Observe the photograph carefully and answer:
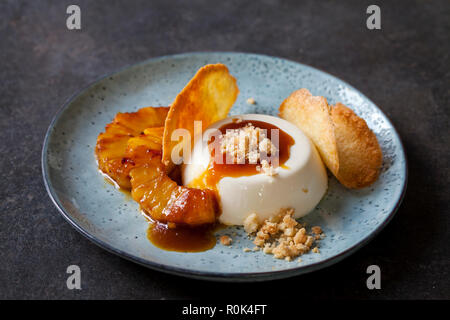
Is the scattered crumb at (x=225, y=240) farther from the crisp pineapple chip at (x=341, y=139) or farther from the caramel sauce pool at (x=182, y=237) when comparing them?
the crisp pineapple chip at (x=341, y=139)

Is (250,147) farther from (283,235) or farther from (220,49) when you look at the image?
(220,49)

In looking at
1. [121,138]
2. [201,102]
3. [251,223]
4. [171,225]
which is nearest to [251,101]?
[201,102]

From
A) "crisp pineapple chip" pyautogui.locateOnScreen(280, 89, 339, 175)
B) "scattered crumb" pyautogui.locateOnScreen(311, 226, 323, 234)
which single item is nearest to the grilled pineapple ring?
"scattered crumb" pyautogui.locateOnScreen(311, 226, 323, 234)

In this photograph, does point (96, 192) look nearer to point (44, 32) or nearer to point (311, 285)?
point (311, 285)

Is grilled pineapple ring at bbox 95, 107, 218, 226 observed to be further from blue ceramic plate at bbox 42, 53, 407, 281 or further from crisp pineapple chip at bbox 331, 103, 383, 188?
crisp pineapple chip at bbox 331, 103, 383, 188

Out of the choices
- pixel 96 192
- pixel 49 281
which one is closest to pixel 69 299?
pixel 49 281

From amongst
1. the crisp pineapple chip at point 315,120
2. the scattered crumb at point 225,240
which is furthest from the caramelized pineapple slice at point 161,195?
the crisp pineapple chip at point 315,120

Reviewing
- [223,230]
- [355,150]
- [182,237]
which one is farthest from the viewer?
[355,150]
